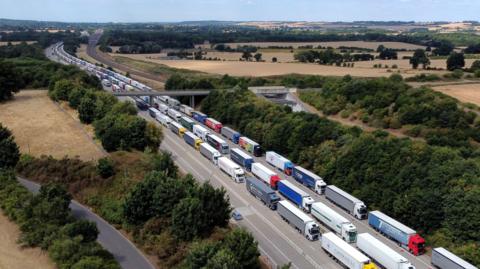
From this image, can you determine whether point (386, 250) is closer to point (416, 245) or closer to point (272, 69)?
point (416, 245)

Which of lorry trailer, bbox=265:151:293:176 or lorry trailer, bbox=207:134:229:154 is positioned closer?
lorry trailer, bbox=265:151:293:176

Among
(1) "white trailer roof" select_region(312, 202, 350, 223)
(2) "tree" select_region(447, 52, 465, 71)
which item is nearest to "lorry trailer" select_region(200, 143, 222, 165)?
(1) "white trailer roof" select_region(312, 202, 350, 223)

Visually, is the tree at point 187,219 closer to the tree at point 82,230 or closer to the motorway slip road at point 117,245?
the motorway slip road at point 117,245

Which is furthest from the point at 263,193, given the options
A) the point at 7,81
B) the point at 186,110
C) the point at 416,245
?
the point at 7,81

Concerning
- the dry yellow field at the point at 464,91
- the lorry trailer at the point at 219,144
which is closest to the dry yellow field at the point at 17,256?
the lorry trailer at the point at 219,144

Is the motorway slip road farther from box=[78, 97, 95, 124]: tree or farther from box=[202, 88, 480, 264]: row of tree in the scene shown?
box=[78, 97, 95, 124]: tree
